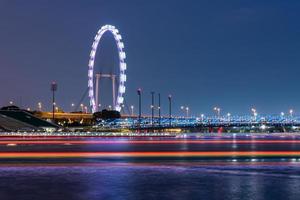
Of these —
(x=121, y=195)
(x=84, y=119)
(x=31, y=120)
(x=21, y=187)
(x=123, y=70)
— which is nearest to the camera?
(x=121, y=195)

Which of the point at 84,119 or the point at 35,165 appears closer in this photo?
the point at 35,165

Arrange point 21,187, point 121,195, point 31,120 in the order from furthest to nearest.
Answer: point 31,120 → point 21,187 → point 121,195

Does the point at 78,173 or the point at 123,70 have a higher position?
the point at 123,70

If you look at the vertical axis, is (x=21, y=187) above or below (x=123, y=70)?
below

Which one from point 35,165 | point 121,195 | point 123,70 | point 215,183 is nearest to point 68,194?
point 121,195

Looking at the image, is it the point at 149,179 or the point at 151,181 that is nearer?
the point at 151,181

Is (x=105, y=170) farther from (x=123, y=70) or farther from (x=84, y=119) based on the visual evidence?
(x=84, y=119)

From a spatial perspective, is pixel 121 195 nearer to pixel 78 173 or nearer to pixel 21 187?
pixel 21 187

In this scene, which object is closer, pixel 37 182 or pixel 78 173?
pixel 37 182

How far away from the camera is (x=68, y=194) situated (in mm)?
15461

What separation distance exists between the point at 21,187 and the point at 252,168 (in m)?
8.85

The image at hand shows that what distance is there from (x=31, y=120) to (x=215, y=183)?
11870 cm

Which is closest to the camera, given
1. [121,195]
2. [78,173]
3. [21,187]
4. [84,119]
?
[121,195]

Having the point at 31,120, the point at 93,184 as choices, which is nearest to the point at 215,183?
the point at 93,184
